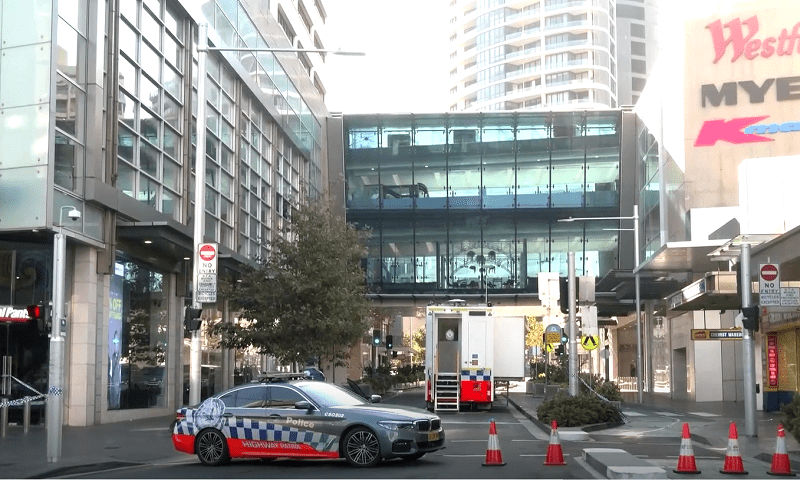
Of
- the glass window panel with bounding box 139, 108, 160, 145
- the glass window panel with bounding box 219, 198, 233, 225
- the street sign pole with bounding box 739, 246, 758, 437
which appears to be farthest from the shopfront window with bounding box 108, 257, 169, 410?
the street sign pole with bounding box 739, 246, 758, 437

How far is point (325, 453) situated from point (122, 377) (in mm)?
15131

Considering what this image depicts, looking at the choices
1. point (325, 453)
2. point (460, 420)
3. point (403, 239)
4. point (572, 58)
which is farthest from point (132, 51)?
point (572, 58)

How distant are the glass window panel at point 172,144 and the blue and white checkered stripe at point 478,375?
11630 mm

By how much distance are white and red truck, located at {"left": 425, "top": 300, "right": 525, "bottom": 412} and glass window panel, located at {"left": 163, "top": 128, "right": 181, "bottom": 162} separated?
9.59m

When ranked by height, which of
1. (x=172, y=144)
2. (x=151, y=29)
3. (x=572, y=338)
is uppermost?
(x=151, y=29)

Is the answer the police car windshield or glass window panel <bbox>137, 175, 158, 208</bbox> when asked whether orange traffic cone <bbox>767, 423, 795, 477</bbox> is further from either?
glass window panel <bbox>137, 175, 158, 208</bbox>

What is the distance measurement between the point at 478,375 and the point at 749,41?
15.9m

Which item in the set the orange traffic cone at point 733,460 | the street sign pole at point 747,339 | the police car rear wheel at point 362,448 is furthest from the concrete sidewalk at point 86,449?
the street sign pole at point 747,339

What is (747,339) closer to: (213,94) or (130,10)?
(130,10)

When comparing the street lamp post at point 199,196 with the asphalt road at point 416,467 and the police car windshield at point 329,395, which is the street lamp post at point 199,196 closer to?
the asphalt road at point 416,467

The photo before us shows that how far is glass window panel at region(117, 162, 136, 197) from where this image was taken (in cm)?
2852

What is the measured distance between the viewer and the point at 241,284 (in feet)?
117

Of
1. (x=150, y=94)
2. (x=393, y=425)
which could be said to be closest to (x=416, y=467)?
(x=393, y=425)

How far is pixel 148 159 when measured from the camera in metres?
30.9
